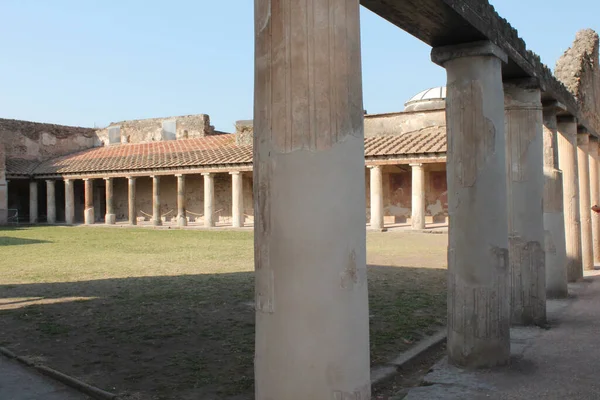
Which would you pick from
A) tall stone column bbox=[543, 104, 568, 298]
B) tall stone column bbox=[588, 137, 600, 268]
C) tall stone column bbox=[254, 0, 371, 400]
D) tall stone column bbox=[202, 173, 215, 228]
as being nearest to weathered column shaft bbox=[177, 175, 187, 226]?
tall stone column bbox=[202, 173, 215, 228]

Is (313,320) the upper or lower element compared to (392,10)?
lower

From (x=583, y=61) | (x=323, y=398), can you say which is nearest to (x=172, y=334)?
(x=323, y=398)

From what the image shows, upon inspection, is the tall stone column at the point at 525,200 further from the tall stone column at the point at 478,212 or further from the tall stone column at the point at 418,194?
the tall stone column at the point at 418,194

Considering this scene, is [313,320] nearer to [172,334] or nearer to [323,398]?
[323,398]

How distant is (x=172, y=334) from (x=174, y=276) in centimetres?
406

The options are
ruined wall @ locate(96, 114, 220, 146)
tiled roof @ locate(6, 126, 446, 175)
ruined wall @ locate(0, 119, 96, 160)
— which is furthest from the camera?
ruined wall @ locate(96, 114, 220, 146)

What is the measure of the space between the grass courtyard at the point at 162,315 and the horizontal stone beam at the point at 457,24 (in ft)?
8.53

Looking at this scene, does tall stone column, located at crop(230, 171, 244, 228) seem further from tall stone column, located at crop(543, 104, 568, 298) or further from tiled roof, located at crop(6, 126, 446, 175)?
tall stone column, located at crop(543, 104, 568, 298)

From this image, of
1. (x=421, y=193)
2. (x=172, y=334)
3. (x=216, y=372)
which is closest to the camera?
(x=216, y=372)

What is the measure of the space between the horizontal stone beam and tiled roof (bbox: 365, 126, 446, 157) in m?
13.0

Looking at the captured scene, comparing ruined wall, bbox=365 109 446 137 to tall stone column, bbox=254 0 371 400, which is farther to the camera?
ruined wall, bbox=365 109 446 137

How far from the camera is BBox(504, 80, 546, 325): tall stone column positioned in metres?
5.37

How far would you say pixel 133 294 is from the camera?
7.45m

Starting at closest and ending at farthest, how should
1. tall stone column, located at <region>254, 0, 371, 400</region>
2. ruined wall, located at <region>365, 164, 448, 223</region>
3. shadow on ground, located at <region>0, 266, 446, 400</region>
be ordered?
tall stone column, located at <region>254, 0, 371, 400</region>, shadow on ground, located at <region>0, 266, 446, 400</region>, ruined wall, located at <region>365, 164, 448, 223</region>
